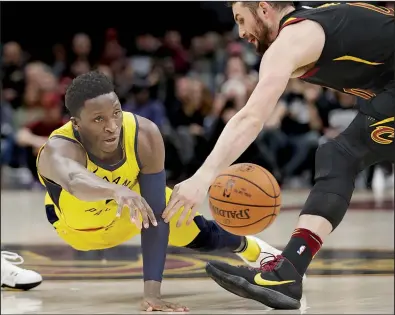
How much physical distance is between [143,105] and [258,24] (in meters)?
8.17

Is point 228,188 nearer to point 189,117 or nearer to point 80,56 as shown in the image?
point 189,117

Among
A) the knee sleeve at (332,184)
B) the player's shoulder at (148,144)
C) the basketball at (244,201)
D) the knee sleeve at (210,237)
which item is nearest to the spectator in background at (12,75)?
the knee sleeve at (210,237)

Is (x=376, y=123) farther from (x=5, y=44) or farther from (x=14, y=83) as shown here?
(x=5, y=44)

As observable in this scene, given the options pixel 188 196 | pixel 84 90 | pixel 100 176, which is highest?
pixel 84 90

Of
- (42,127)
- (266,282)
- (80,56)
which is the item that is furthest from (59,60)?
(266,282)

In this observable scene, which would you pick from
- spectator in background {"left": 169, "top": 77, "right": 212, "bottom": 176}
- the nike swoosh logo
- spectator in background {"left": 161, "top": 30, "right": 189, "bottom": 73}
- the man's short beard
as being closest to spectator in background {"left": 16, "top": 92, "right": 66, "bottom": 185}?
spectator in background {"left": 169, "top": 77, "right": 212, "bottom": 176}

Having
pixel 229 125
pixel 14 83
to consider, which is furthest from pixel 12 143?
pixel 229 125

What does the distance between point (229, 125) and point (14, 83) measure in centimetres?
1061

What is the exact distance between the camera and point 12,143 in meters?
13.2

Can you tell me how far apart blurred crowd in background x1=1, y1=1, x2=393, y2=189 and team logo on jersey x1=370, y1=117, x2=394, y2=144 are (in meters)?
7.65

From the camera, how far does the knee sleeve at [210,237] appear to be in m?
5.34

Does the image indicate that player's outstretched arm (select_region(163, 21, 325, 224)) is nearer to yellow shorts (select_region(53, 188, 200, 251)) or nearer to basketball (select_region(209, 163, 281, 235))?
basketball (select_region(209, 163, 281, 235))

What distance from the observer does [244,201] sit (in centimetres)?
499

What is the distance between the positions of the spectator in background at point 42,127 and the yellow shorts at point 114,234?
271 inches
